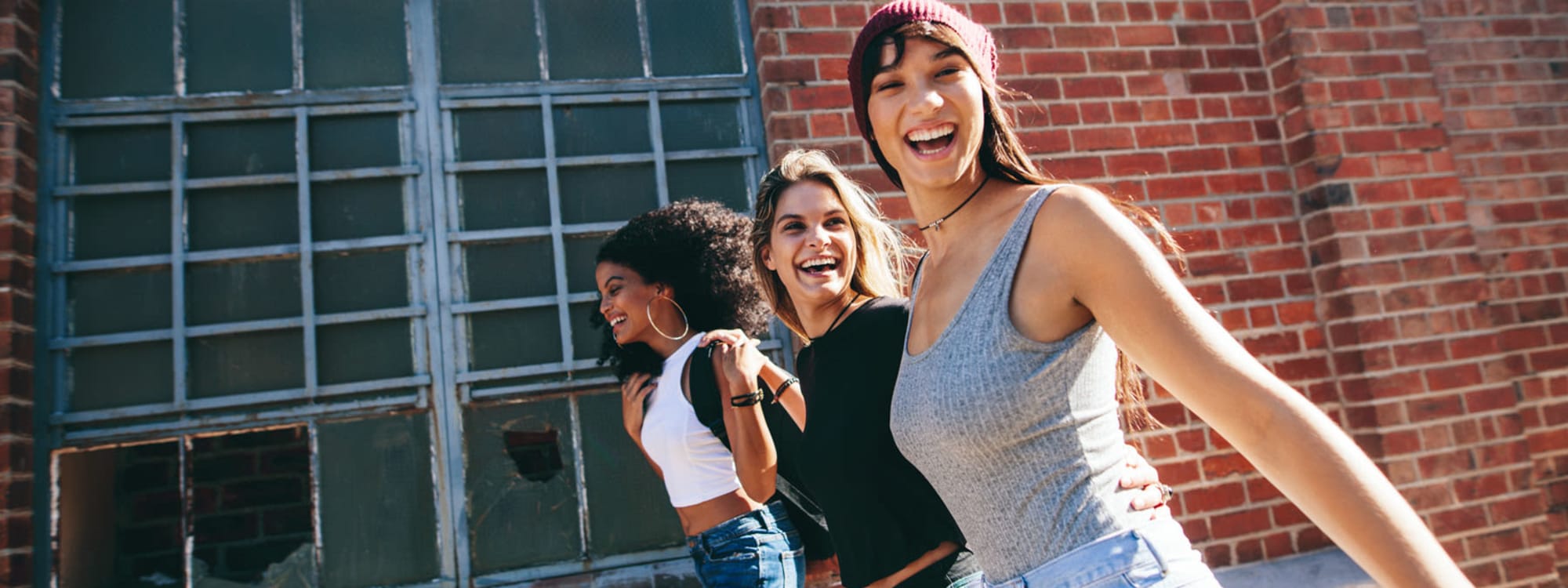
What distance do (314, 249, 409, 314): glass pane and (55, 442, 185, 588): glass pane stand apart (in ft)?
3.32

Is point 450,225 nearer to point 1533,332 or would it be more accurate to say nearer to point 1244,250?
point 1244,250

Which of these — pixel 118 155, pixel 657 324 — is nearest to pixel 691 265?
pixel 657 324

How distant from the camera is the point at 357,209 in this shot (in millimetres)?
3201

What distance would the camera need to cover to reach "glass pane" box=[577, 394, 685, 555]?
312 cm

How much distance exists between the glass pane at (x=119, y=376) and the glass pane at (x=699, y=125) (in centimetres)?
200

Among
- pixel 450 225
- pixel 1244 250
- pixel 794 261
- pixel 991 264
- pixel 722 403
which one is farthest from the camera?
pixel 1244 250

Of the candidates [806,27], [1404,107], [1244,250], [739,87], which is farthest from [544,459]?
[1404,107]

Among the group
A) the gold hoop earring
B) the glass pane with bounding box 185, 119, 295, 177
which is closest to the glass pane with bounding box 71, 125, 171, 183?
the glass pane with bounding box 185, 119, 295, 177

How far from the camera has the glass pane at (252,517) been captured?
2.94 m

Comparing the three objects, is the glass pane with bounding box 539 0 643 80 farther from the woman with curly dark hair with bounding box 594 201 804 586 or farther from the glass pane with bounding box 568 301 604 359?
the glass pane with bounding box 568 301 604 359

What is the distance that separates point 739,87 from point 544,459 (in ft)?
5.57

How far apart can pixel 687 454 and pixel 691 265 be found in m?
0.74

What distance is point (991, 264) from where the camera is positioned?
128 centimetres

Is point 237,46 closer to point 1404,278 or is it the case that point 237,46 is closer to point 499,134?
point 499,134
